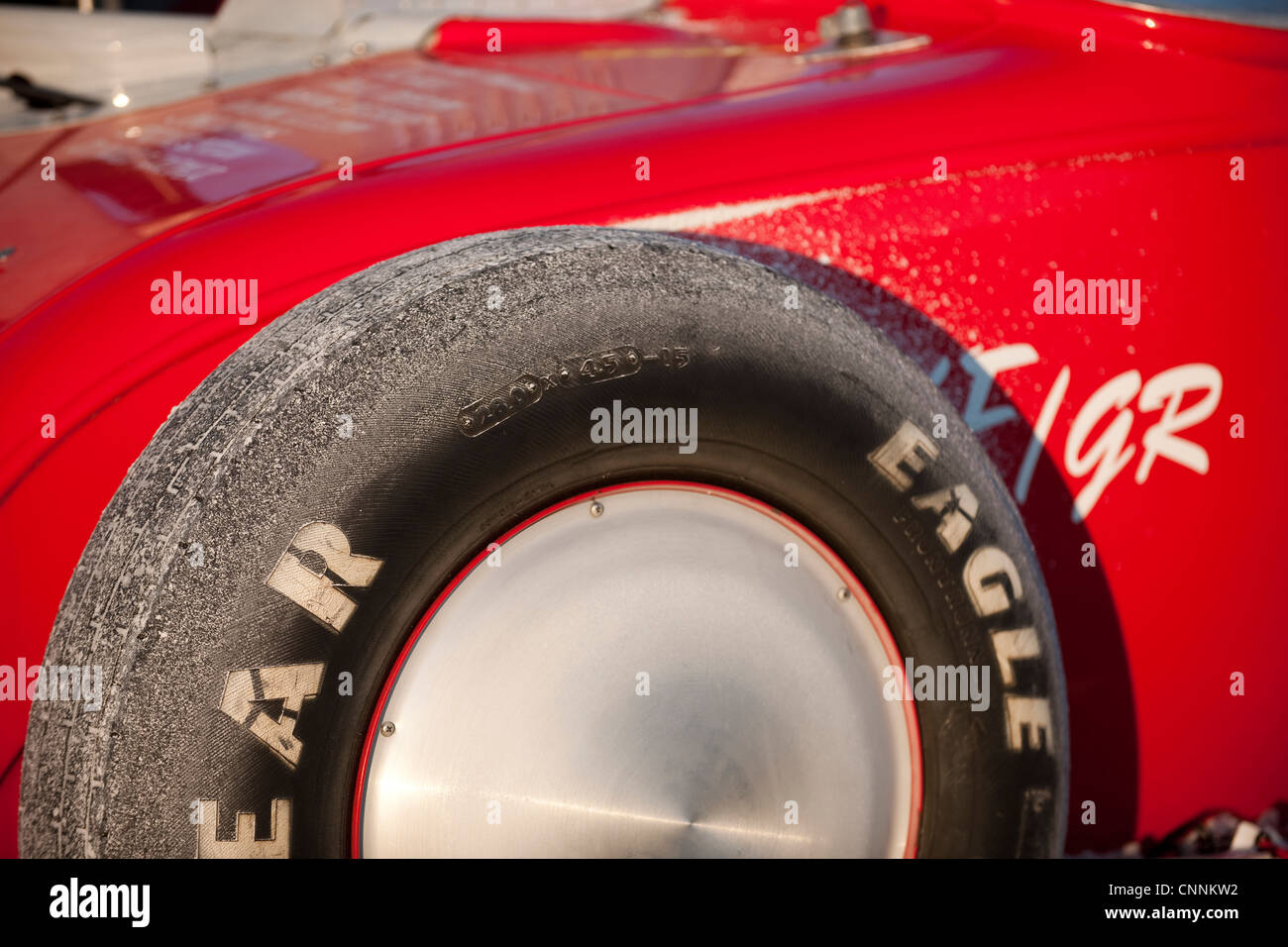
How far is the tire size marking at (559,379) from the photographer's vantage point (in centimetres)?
105

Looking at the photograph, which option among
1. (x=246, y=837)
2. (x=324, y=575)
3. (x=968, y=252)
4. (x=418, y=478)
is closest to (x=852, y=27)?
(x=968, y=252)

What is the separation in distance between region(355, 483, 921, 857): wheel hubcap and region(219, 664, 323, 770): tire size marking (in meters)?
0.08

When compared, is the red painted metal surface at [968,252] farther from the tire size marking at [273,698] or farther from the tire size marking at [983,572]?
the tire size marking at [273,698]

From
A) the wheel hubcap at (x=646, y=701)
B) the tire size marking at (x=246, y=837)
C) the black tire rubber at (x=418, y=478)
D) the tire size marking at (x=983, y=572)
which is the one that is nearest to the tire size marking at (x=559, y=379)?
the black tire rubber at (x=418, y=478)

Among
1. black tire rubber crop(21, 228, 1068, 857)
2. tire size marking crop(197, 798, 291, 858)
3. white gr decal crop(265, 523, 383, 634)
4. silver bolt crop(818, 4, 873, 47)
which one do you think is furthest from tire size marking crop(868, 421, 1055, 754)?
silver bolt crop(818, 4, 873, 47)

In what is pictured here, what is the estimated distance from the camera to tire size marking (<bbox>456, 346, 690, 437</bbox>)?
105 centimetres

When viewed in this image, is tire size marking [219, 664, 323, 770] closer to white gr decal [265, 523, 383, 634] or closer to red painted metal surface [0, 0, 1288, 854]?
white gr decal [265, 523, 383, 634]

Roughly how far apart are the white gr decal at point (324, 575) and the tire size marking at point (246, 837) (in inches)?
7.1

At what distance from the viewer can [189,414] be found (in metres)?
1.08

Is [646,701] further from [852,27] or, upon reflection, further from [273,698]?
[852,27]

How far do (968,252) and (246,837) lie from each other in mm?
1061
